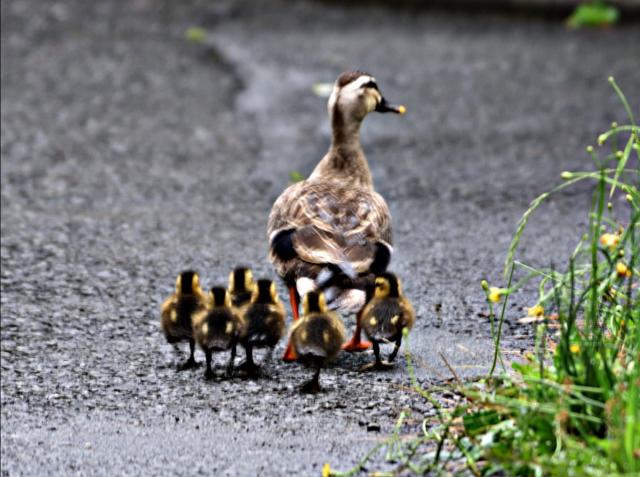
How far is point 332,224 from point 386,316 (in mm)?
591

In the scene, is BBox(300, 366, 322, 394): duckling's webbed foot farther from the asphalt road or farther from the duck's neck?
the duck's neck

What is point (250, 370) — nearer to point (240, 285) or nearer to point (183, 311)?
point (183, 311)

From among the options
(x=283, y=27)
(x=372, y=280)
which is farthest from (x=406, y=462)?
(x=283, y=27)

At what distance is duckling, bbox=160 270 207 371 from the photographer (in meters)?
5.97

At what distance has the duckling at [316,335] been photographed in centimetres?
554

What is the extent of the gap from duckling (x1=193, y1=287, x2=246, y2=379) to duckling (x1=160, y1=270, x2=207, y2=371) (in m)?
0.12

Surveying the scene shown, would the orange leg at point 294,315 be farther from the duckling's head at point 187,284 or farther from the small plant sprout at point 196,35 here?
the small plant sprout at point 196,35

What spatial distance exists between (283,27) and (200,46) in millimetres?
1190

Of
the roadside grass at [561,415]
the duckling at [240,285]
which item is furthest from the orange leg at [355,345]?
the roadside grass at [561,415]

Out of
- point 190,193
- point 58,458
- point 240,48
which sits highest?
point 240,48

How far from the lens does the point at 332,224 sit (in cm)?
611

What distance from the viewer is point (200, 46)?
47.2ft

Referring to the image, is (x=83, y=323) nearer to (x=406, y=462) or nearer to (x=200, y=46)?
(x=406, y=462)

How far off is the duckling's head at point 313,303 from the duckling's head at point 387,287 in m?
0.34
